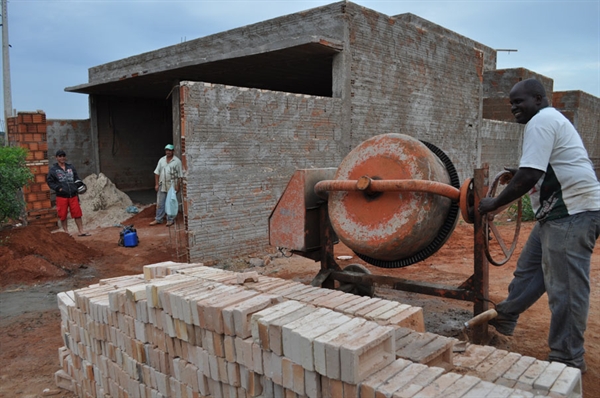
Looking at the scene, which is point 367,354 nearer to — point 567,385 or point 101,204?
point 567,385

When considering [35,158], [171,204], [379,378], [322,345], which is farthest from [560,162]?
[35,158]

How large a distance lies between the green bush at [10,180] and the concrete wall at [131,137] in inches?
265

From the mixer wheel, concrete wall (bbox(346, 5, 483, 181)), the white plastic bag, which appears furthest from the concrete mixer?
the white plastic bag

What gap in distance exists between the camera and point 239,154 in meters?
7.92

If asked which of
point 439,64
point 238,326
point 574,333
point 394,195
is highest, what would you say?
point 439,64

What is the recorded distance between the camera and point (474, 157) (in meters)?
13.8

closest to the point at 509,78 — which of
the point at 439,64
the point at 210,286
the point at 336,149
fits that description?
the point at 439,64

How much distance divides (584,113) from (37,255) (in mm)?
20322

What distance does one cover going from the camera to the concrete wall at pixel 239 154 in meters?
7.40

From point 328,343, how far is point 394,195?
89.1 inches

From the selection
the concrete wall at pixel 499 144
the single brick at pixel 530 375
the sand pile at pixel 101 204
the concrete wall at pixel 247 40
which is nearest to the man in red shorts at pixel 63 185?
the sand pile at pixel 101 204

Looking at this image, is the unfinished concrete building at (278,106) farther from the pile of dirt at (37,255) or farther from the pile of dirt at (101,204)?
the pile of dirt at (37,255)

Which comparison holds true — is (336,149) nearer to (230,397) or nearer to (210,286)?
(210,286)

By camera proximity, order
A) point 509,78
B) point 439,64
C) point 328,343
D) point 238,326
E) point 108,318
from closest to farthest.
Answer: point 328,343 < point 238,326 < point 108,318 < point 439,64 < point 509,78
